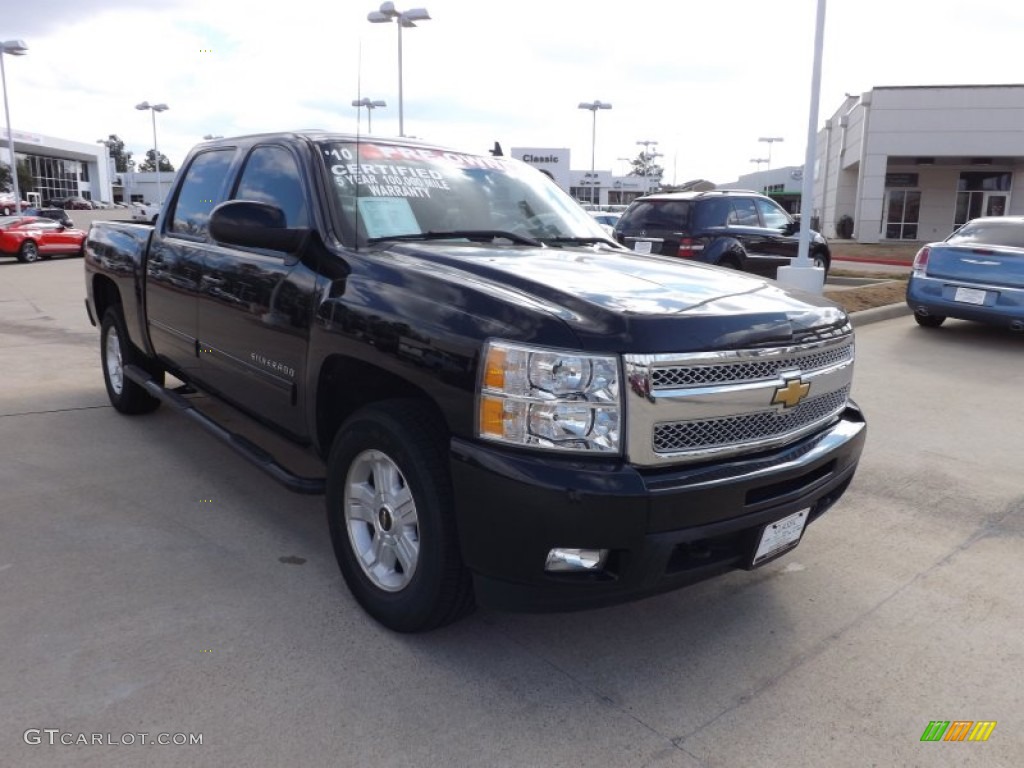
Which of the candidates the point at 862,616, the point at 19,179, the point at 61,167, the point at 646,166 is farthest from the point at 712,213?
the point at 646,166

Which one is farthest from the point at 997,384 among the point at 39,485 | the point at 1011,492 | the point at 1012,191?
the point at 1012,191

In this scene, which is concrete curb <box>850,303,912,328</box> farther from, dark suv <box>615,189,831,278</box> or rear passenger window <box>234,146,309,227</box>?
rear passenger window <box>234,146,309,227</box>

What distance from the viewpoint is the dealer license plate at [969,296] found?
9.39 m

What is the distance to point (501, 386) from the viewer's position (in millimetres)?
2525

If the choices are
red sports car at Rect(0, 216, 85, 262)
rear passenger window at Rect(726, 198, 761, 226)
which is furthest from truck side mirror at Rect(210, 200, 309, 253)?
red sports car at Rect(0, 216, 85, 262)

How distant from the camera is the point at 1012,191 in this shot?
33312mm

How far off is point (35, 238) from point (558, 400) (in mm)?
25354

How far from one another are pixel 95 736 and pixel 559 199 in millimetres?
3326

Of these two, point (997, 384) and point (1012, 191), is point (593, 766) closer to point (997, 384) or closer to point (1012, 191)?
point (997, 384)

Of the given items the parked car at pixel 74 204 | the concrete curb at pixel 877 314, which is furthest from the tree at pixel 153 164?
the concrete curb at pixel 877 314

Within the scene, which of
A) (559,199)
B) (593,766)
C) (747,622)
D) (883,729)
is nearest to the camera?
(593,766)

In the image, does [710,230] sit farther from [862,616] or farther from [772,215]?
[862,616]

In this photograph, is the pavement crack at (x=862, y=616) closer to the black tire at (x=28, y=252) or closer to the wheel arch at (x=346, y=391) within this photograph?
the wheel arch at (x=346, y=391)

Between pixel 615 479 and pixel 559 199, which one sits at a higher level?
pixel 559 199
